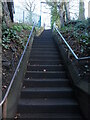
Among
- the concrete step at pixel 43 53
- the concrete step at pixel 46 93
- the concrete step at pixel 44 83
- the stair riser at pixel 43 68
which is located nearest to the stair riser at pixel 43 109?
the concrete step at pixel 46 93

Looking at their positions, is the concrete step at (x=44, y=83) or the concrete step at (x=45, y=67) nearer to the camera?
the concrete step at (x=44, y=83)

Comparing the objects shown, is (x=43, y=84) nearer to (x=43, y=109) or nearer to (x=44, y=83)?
(x=44, y=83)

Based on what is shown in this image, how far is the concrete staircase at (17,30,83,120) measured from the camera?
11.4 feet

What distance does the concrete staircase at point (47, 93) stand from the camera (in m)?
3.48

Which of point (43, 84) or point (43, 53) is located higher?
point (43, 53)

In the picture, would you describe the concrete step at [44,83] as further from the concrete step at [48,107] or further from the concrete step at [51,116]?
the concrete step at [51,116]

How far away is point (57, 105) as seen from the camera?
358cm

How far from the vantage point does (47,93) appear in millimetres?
3988

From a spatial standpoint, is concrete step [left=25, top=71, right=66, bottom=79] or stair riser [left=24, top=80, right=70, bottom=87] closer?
stair riser [left=24, top=80, right=70, bottom=87]

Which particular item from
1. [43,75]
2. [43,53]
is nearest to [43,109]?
[43,75]

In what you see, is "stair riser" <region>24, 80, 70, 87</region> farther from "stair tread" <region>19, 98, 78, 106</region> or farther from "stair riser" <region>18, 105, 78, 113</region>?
"stair riser" <region>18, 105, 78, 113</region>

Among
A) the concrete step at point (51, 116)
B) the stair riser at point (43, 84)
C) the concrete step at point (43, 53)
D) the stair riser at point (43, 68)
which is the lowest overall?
the concrete step at point (51, 116)

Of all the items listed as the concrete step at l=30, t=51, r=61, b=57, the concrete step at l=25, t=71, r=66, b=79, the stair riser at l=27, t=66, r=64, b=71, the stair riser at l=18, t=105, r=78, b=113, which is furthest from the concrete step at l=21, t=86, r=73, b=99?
the concrete step at l=30, t=51, r=61, b=57

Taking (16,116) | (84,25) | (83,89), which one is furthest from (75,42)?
(16,116)
